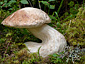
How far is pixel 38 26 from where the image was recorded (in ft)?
4.91

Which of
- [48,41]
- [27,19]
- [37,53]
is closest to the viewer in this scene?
[27,19]

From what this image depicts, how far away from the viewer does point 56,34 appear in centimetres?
177

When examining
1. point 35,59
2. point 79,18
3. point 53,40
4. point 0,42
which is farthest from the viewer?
point 79,18

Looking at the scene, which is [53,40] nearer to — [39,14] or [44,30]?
[44,30]

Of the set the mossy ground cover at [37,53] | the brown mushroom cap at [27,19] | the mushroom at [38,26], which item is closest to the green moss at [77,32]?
the mossy ground cover at [37,53]

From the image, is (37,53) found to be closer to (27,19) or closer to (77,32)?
(27,19)

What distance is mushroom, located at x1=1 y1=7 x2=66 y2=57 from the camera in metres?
1.41

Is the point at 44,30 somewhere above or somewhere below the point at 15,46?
above

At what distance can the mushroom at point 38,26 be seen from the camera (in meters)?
1.41

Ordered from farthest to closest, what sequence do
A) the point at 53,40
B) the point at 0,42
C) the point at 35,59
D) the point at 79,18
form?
the point at 79,18
the point at 0,42
the point at 53,40
the point at 35,59

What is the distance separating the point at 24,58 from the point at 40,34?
1.64 ft

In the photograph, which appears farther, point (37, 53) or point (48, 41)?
point (48, 41)

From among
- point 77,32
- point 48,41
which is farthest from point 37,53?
point 77,32

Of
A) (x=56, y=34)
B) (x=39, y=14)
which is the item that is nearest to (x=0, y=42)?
(x=39, y=14)
